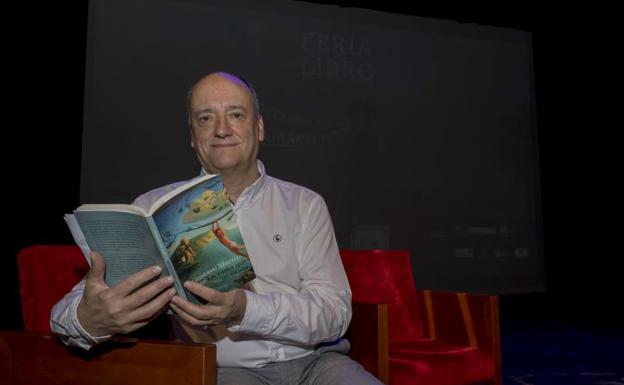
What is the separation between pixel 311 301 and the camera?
4.48ft

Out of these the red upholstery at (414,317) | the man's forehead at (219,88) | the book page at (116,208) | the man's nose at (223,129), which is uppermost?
the man's forehead at (219,88)

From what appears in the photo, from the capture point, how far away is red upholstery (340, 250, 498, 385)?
81.6 inches

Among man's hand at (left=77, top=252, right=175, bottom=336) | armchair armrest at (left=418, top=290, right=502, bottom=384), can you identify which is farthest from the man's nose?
armchair armrest at (left=418, top=290, right=502, bottom=384)

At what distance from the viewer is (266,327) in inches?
49.9

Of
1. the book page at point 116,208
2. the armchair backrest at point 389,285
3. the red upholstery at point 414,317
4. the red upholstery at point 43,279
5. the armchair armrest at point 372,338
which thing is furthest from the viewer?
the armchair backrest at point 389,285

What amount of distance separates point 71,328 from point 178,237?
31 centimetres

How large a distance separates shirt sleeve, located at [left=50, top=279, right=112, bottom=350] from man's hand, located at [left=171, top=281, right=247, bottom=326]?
170 mm

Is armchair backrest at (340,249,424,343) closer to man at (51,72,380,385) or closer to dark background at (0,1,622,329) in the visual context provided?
man at (51,72,380,385)

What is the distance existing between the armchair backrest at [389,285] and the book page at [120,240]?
131 cm

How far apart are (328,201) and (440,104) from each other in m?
1.49

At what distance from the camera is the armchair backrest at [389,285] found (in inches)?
92.6

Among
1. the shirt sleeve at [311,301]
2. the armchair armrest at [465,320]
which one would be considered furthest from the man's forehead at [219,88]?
the armchair armrest at [465,320]

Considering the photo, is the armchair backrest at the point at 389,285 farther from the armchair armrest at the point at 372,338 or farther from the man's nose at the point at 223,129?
the man's nose at the point at 223,129

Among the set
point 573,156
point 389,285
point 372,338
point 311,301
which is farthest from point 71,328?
point 573,156
